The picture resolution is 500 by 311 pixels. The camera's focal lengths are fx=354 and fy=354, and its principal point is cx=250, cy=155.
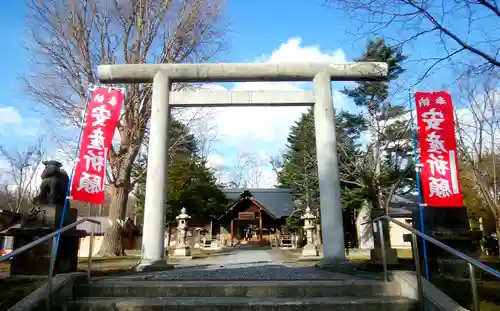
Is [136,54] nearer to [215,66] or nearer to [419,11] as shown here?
[215,66]

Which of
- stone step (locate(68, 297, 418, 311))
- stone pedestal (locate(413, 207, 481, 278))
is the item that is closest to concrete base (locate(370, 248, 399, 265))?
stone pedestal (locate(413, 207, 481, 278))

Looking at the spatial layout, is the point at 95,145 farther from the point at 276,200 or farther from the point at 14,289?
the point at 276,200

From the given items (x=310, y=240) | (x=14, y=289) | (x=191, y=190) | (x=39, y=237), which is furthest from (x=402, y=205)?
(x=14, y=289)

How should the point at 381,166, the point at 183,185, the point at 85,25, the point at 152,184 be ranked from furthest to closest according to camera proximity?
the point at 183,185 → the point at 381,166 → the point at 85,25 → the point at 152,184

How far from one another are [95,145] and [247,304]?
4.79 metres

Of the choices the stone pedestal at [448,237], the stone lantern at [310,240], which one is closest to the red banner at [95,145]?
the stone pedestal at [448,237]

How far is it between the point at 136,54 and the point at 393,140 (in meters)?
14.8

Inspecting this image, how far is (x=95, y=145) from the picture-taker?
707cm

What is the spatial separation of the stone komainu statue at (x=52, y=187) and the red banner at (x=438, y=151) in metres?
6.54

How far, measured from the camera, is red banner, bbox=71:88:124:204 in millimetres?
6551

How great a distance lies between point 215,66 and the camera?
805 centimetres

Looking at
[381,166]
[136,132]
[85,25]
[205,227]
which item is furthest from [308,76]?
[205,227]

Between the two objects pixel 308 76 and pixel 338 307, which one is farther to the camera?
pixel 308 76

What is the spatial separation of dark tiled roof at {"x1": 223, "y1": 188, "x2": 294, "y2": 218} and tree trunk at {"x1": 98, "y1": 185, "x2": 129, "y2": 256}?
16.4m
